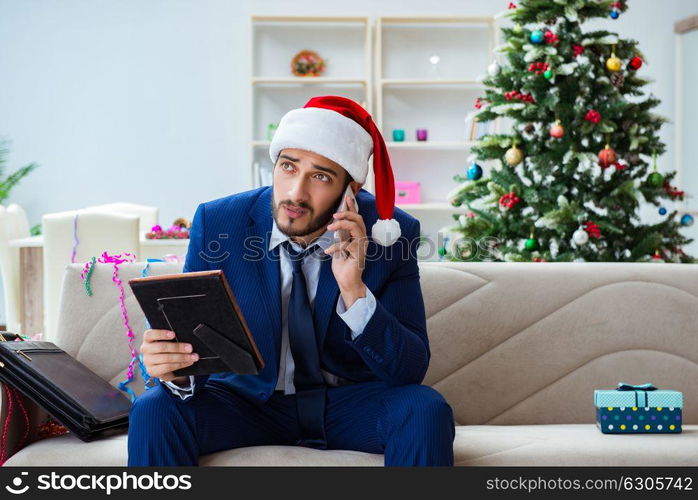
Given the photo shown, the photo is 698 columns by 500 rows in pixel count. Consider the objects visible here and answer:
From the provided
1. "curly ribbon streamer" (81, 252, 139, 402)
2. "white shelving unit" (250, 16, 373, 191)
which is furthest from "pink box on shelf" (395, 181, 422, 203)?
"curly ribbon streamer" (81, 252, 139, 402)

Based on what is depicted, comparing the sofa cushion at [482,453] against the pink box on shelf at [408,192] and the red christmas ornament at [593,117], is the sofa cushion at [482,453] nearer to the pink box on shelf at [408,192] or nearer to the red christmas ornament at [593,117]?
the red christmas ornament at [593,117]

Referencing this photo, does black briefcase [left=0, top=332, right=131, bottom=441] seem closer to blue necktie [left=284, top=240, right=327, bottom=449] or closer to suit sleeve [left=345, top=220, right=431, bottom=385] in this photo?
blue necktie [left=284, top=240, right=327, bottom=449]

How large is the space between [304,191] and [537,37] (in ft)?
5.57

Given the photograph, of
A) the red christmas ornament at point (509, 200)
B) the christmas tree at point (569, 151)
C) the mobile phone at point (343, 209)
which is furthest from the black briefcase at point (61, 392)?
the red christmas ornament at point (509, 200)

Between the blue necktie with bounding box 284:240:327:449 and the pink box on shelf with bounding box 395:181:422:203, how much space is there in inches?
172

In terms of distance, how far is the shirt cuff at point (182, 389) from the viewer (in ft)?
5.08

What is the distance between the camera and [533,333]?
84.0 inches

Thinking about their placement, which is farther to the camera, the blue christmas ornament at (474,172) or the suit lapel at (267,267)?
the blue christmas ornament at (474,172)

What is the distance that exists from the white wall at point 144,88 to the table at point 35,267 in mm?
1962

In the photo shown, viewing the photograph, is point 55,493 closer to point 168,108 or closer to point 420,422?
point 420,422

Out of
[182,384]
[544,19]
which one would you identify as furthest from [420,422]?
[544,19]

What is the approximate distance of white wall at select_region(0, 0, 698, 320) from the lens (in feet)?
19.9

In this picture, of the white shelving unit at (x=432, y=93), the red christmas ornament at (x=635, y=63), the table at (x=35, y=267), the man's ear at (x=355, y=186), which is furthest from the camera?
the white shelving unit at (x=432, y=93)

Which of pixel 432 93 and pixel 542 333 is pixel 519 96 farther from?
pixel 432 93
